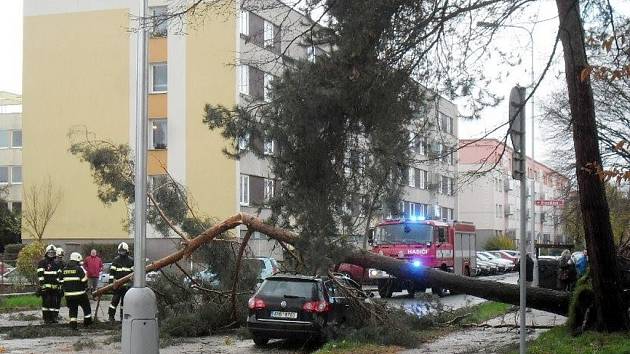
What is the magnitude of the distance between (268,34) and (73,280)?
7.98m

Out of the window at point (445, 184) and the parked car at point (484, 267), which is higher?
the window at point (445, 184)

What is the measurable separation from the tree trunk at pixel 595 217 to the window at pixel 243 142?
16.0 ft

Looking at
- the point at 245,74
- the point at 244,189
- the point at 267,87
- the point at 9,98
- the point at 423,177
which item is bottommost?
the point at 423,177

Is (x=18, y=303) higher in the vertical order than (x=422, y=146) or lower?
lower

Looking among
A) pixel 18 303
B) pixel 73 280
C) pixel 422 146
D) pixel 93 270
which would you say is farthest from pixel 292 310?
pixel 93 270

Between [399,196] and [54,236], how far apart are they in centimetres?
3208

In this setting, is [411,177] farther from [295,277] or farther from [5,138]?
[5,138]

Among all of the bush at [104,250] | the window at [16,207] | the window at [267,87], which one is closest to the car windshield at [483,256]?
the bush at [104,250]

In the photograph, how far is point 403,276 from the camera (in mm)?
15398

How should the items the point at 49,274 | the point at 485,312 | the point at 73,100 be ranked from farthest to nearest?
1. the point at 73,100
2. the point at 485,312
3. the point at 49,274

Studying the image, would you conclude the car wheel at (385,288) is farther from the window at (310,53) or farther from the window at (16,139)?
the window at (16,139)

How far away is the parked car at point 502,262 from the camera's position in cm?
4934

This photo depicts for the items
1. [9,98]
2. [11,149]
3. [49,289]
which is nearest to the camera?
[49,289]

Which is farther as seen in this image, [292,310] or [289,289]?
[289,289]
